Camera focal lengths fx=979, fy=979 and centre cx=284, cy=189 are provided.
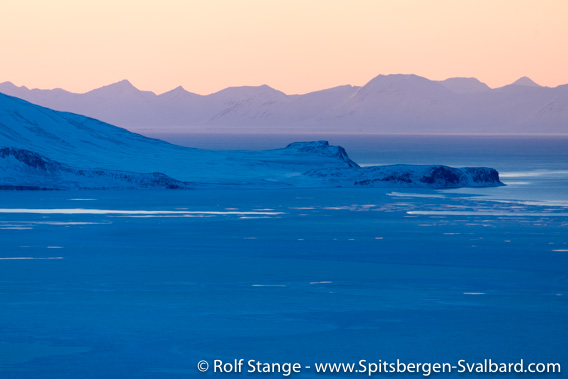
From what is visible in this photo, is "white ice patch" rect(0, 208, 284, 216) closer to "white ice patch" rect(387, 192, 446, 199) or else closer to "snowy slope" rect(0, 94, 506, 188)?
"white ice patch" rect(387, 192, 446, 199)

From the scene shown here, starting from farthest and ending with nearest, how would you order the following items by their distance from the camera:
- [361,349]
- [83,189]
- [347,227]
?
[83,189], [347,227], [361,349]

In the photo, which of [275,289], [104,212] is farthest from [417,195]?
[275,289]

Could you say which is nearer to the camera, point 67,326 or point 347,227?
point 67,326

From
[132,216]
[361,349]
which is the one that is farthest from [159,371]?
[132,216]

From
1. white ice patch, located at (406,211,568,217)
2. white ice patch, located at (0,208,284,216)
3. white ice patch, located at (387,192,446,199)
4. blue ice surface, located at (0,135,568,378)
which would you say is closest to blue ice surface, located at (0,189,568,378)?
blue ice surface, located at (0,135,568,378)

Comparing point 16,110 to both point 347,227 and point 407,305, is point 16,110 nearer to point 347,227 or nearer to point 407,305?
point 347,227

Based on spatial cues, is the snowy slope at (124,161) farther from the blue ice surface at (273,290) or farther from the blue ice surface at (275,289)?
the blue ice surface at (273,290)

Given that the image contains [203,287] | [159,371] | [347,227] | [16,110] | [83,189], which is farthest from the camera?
[16,110]

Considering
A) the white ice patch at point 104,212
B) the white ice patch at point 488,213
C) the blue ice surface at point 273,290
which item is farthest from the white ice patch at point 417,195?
the white ice patch at point 104,212
